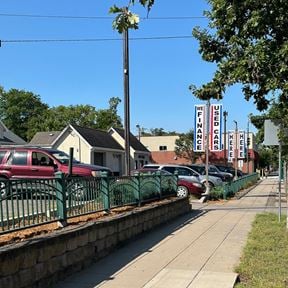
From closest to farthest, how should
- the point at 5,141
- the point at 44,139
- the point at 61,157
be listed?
the point at 61,157 → the point at 5,141 → the point at 44,139

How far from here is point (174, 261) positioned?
31.2 ft

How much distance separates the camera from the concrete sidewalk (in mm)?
7875

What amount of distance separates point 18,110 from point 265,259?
9222cm

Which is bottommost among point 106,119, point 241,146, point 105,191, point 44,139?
point 105,191

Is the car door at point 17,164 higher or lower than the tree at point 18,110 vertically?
lower

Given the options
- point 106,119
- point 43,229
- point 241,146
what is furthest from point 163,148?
point 43,229

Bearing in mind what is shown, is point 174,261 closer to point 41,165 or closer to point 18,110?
point 41,165

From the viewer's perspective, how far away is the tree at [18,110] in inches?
3844

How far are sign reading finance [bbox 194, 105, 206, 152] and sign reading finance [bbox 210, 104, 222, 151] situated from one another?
16.6 inches

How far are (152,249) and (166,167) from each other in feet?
57.6

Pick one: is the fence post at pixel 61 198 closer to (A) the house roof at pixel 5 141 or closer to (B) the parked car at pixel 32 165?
(B) the parked car at pixel 32 165

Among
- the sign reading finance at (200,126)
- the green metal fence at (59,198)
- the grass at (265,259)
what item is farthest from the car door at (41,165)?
the sign reading finance at (200,126)

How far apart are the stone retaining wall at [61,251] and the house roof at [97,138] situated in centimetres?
3743

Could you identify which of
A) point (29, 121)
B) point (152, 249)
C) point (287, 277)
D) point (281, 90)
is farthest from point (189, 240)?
point (29, 121)
